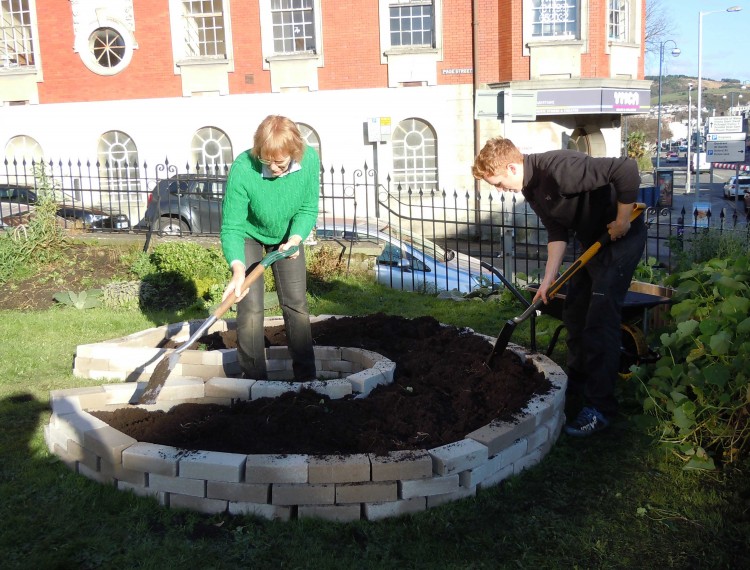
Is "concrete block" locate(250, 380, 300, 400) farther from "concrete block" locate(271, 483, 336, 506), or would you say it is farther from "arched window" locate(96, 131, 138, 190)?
"arched window" locate(96, 131, 138, 190)

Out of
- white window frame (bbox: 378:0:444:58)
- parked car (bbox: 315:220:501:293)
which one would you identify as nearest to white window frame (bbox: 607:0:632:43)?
white window frame (bbox: 378:0:444:58)

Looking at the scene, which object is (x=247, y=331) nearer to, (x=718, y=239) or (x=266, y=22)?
(x=718, y=239)

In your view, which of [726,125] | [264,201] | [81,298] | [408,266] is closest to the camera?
[264,201]

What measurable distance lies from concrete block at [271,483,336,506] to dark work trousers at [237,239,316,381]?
1563mm

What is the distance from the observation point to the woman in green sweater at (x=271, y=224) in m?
4.43

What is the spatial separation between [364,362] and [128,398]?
4.96ft

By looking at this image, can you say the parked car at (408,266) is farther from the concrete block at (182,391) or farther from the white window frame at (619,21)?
the white window frame at (619,21)

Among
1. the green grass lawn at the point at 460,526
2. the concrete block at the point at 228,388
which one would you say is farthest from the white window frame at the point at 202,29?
the green grass lawn at the point at 460,526

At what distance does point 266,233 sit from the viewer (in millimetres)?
4887

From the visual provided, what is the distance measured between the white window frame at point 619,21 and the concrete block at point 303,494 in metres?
21.3

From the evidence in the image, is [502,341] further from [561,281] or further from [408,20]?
[408,20]

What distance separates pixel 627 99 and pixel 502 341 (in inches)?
755

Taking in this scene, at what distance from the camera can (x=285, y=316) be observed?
5.02 meters

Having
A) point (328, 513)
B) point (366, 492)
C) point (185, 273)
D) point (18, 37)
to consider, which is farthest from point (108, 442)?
point (18, 37)
